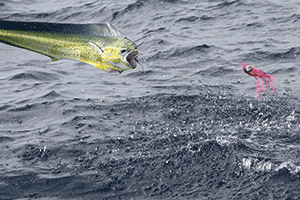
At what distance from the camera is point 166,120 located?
696cm

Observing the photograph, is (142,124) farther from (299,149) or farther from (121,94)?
(299,149)

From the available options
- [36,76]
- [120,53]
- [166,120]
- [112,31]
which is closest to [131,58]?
[120,53]

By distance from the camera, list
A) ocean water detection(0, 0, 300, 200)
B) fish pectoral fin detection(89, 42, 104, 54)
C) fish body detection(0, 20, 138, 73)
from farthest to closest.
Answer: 1. ocean water detection(0, 0, 300, 200)
2. fish pectoral fin detection(89, 42, 104, 54)
3. fish body detection(0, 20, 138, 73)

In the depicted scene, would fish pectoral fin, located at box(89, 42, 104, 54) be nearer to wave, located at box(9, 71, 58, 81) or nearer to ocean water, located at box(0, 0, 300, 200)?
ocean water, located at box(0, 0, 300, 200)

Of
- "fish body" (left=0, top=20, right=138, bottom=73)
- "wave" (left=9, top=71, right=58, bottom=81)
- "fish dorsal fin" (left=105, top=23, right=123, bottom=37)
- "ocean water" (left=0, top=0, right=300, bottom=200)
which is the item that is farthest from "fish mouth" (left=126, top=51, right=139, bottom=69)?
"wave" (left=9, top=71, right=58, bottom=81)

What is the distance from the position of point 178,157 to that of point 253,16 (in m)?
8.21

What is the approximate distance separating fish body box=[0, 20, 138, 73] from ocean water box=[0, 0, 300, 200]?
970 mm

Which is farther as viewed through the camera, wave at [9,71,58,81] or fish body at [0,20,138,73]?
wave at [9,71,58,81]

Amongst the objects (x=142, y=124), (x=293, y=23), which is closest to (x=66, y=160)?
(x=142, y=124)

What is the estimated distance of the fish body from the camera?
4105mm

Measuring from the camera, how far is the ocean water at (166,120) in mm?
5250

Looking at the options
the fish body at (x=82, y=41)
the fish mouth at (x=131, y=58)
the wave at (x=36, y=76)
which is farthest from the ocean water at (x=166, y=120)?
the fish body at (x=82, y=41)

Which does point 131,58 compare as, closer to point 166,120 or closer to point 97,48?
point 97,48

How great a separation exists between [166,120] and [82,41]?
123 inches
